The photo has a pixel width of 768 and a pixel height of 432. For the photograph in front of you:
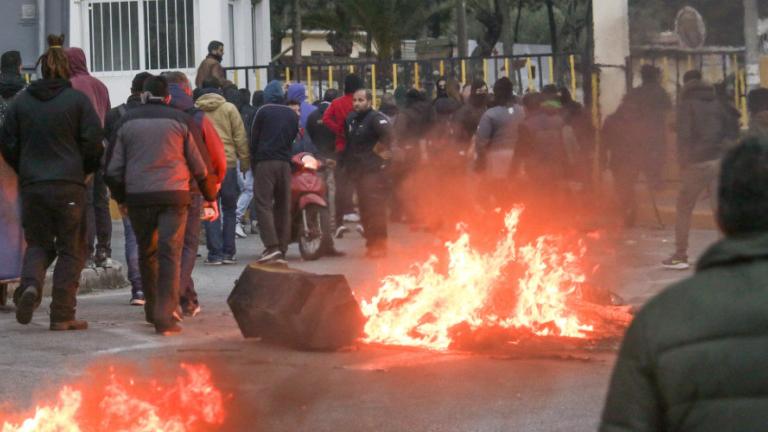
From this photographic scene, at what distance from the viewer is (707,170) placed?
42.8ft

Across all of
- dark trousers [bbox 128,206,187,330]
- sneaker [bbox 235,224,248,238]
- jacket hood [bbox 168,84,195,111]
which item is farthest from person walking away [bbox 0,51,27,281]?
sneaker [bbox 235,224,248,238]

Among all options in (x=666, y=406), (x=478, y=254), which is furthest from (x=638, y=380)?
(x=478, y=254)

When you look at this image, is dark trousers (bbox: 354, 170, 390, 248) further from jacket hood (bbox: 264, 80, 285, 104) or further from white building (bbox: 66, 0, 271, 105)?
white building (bbox: 66, 0, 271, 105)

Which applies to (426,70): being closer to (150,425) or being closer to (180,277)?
(180,277)

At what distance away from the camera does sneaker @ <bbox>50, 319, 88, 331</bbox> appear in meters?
9.80

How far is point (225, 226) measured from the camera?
1438 centimetres

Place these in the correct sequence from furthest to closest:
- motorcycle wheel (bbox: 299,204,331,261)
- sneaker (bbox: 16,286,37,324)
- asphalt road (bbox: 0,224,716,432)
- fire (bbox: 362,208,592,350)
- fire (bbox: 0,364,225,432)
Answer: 1. motorcycle wheel (bbox: 299,204,331,261)
2. sneaker (bbox: 16,286,37,324)
3. fire (bbox: 362,208,592,350)
4. asphalt road (bbox: 0,224,716,432)
5. fire (bbox: 0,364,225,432)

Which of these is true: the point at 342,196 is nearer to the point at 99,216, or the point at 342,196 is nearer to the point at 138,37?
the point at 99,216

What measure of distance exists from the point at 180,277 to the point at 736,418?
25.4ft

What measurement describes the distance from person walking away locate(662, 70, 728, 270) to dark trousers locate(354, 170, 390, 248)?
9.87 ft

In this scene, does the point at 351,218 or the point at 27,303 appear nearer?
the point at 27,303

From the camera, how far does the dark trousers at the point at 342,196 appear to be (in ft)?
53.4

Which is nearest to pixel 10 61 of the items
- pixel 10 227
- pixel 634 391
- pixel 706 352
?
pixel 10 227

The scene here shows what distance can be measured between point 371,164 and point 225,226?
1.62 m
